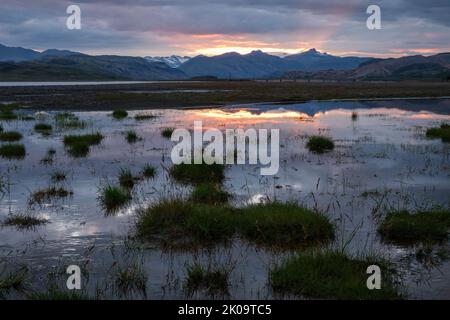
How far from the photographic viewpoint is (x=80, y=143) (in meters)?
23.6

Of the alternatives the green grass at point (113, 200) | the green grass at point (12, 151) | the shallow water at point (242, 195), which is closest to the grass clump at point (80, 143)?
the shallow water at point (242, 195)

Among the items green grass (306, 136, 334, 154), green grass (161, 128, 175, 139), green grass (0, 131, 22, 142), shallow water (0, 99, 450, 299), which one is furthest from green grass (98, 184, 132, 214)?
green grass (0, 131, 22, 142)

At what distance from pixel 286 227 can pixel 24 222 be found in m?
6.50

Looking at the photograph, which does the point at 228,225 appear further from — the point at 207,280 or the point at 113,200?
the point at 113,200

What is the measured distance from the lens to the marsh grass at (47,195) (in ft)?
45.3

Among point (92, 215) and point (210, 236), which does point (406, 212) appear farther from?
point (92, 215)

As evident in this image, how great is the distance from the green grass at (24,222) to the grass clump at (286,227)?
16.7ft

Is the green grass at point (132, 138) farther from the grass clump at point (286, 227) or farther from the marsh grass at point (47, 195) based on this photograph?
the grass clump at point (286, 227)

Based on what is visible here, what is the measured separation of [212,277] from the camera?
27.6ft

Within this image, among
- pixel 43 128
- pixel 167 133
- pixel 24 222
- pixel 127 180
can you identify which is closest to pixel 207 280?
pixel 24 222

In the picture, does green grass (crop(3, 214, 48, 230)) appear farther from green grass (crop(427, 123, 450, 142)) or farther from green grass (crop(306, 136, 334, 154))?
green grass (crop(427, 123, 450, 142))

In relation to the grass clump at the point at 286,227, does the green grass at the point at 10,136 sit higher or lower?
higher
